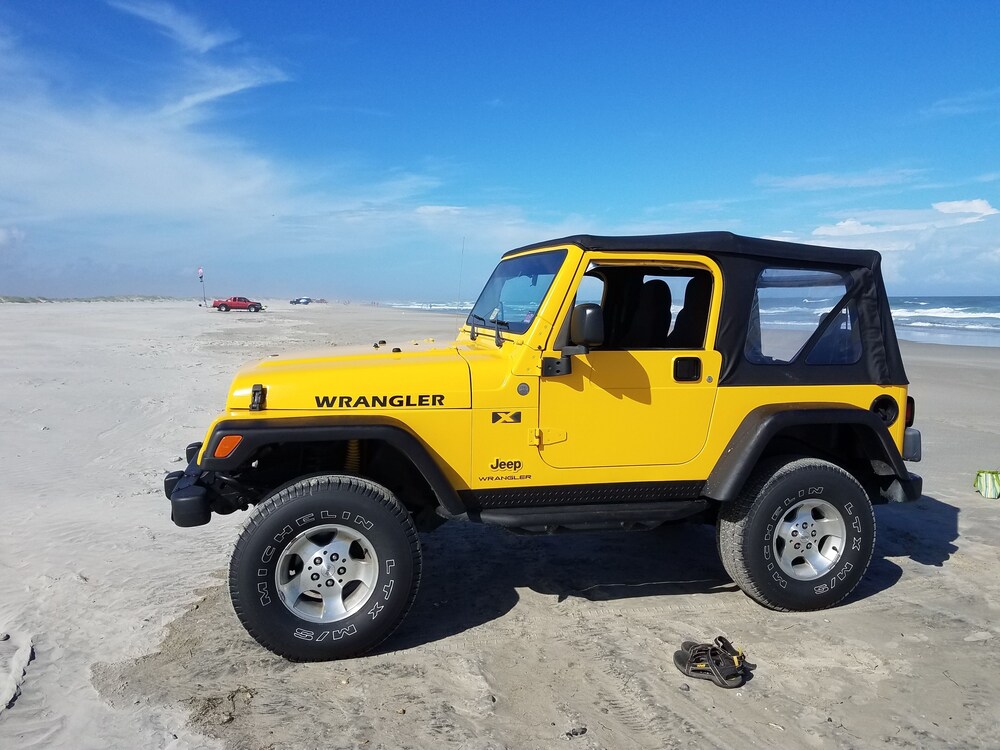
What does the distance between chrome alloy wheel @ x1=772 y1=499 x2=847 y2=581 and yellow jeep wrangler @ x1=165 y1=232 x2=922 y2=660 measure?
12 millimetres

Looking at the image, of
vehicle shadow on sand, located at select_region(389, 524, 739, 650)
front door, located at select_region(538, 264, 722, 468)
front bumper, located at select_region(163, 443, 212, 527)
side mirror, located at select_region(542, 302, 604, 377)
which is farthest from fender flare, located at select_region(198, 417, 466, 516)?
vehicle shadow on sand, located at select_region(389, 524, 739, 650)

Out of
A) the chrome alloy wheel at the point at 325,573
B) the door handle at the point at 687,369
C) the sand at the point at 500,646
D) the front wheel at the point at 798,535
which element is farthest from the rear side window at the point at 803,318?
the chrome alloy wheel at the point at 325,573

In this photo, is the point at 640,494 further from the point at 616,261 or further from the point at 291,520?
the point at 291,520

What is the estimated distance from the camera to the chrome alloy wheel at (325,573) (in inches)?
135

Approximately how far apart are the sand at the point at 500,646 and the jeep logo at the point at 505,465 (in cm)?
93

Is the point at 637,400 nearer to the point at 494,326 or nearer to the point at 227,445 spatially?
the point at 494,326

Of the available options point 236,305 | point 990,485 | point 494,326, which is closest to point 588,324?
point 494,326

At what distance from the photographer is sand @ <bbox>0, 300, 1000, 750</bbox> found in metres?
2.90

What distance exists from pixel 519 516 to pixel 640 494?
2.46ft

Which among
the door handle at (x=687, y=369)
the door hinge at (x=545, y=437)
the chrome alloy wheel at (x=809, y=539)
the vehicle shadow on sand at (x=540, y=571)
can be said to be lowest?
the vehicle shadow on sand at (x=540, y=571)

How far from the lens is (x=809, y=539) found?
13.4 ft

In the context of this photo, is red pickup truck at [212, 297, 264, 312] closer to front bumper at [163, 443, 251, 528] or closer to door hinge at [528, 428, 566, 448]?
front bumper at [163, 443, 251, 528]

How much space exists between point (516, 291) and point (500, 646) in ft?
6.93

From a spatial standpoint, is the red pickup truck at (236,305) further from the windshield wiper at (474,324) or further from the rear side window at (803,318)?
the rear side window at (803,318)
